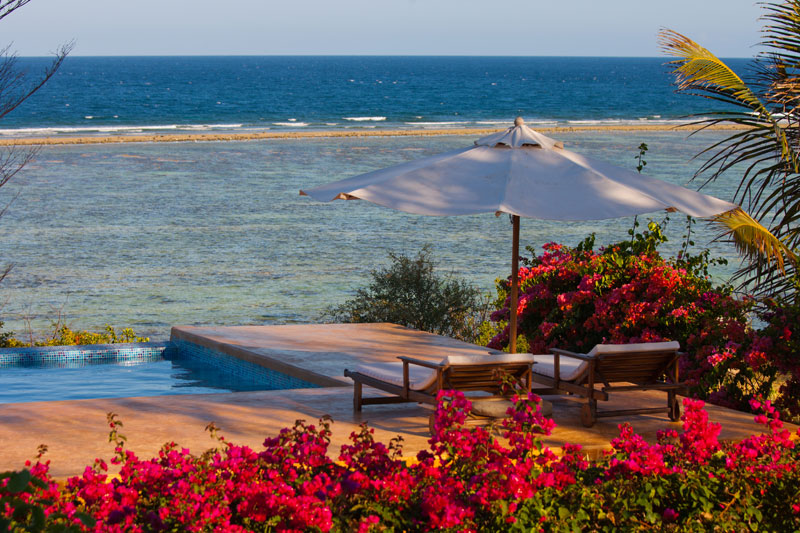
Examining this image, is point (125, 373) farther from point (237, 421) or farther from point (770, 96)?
point (770, 96)

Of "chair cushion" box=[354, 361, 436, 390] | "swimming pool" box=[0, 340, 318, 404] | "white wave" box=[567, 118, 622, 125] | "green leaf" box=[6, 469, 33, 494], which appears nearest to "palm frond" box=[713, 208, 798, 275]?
"chair cushion" box=[354, 361, 436, 390]

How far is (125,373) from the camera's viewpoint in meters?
8.67

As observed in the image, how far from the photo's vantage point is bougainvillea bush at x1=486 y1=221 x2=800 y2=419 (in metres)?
6.21

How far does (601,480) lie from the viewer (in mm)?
4027

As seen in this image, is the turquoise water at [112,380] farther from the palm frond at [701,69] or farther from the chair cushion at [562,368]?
the palm frond at [701,69]

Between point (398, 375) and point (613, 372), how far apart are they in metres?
1.31

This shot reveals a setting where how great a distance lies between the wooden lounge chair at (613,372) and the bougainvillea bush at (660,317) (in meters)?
0.67

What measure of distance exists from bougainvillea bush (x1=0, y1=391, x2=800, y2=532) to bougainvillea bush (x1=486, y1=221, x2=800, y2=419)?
2189 millimetres

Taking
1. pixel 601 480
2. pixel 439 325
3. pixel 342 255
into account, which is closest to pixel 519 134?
pixel 601 480

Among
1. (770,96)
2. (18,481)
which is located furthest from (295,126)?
(18,481)

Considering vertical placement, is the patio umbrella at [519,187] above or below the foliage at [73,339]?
above

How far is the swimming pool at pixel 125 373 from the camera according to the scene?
310 inches

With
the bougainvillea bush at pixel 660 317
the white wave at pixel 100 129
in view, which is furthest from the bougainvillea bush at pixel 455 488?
the white wave at pixel 100 129

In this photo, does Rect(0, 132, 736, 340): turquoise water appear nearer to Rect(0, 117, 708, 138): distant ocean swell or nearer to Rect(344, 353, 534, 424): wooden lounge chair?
Rect(344, 353, 534, 424): wooden lounge chair
